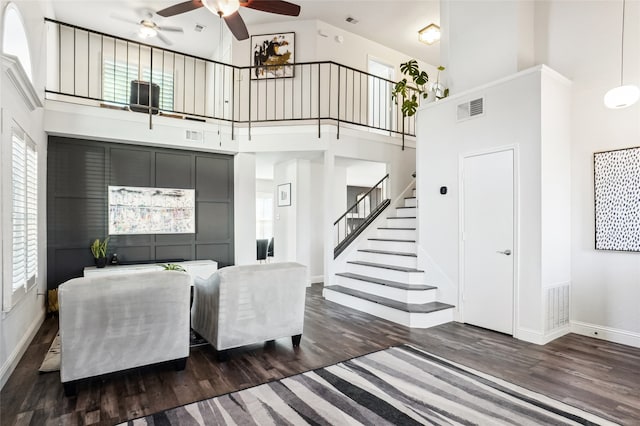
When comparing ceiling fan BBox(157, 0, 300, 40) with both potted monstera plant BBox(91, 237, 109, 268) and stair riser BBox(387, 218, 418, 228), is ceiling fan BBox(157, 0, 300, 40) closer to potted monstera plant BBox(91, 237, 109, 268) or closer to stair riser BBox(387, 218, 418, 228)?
potted monstera plant BBox(91, 237, 109, 268)

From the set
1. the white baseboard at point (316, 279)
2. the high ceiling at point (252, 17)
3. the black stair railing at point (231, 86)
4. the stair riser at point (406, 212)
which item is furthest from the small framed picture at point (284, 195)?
the high ceiling at point (252, 17)

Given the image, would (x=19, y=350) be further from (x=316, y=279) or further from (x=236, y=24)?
(x=316, y=279)

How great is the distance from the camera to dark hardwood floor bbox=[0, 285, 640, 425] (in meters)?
2.39

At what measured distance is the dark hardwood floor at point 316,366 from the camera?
7.85 feet

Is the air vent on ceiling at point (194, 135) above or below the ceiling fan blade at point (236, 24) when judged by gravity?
below

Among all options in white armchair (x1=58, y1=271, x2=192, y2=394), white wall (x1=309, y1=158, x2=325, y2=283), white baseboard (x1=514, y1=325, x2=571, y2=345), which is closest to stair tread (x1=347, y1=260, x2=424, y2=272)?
white wall (x1=309, y1=158, x2=325, y2=283)

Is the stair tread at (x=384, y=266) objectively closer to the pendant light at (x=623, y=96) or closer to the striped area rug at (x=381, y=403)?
the striped area rug at (x=381, y=403)

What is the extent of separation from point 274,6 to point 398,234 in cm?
381

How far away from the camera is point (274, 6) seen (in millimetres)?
3697

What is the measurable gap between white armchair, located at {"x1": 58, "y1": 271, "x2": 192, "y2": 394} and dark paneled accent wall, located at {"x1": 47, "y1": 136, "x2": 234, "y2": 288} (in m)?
3.23

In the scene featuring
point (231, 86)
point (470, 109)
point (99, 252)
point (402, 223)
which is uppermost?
point (231, 86)

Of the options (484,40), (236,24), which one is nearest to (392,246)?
Answer: (484,40)

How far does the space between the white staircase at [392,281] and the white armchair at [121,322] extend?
2595 millimetres

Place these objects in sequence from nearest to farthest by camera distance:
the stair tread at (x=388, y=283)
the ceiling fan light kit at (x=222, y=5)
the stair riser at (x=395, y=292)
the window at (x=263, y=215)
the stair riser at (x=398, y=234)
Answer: the ceiling fan light kit at (x=222, y=5), the stair riser at (x=395, y=292), the stair tread at (x=388, y=283), the stair riser at (x=398, y=234), the window at (x=263, y=215)
